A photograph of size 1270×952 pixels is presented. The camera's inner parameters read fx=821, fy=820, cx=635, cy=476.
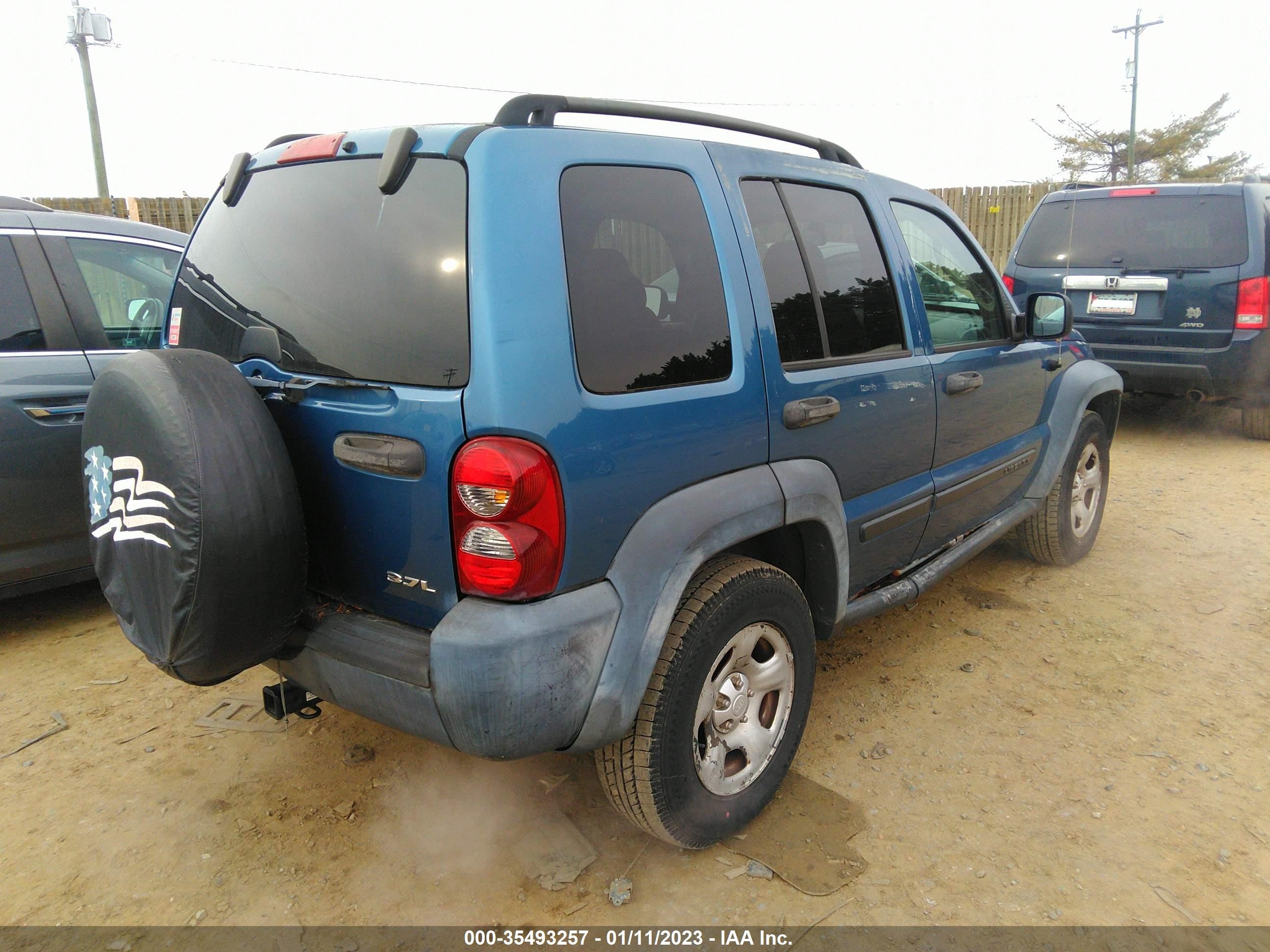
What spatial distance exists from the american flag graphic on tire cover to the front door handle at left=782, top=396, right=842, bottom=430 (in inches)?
63.0

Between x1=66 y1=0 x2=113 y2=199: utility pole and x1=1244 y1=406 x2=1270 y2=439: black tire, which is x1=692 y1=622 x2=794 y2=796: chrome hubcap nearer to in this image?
x1=1244 y1=406 x2=1270 y2=439: black tire

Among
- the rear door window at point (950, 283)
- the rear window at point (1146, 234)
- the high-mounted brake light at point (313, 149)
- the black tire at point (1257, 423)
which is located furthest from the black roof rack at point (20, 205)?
the black tire at point (1257, 423)

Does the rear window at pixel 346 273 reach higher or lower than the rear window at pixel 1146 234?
lower

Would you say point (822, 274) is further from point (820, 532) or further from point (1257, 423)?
point (1257, 423)

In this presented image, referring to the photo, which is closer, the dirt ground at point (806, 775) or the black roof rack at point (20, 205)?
the dirt ground at point (806, 775)

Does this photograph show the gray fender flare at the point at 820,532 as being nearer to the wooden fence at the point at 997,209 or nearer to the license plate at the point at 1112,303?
the license plate at the point at 1112,303

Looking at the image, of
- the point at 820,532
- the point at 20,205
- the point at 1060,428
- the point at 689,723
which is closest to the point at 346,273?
the point at 689,723

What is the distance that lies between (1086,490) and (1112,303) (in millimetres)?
3041

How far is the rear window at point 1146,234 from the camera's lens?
20.7 ft

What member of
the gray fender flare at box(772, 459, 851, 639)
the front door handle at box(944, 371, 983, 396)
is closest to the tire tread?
the gray fender flare at box(772, 459, 851, 639)

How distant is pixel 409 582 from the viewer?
6.48 feet

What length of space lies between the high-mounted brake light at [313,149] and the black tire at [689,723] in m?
1.50

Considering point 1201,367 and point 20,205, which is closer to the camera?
point 20,205

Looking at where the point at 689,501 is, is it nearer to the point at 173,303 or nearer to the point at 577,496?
the point at 577,496
